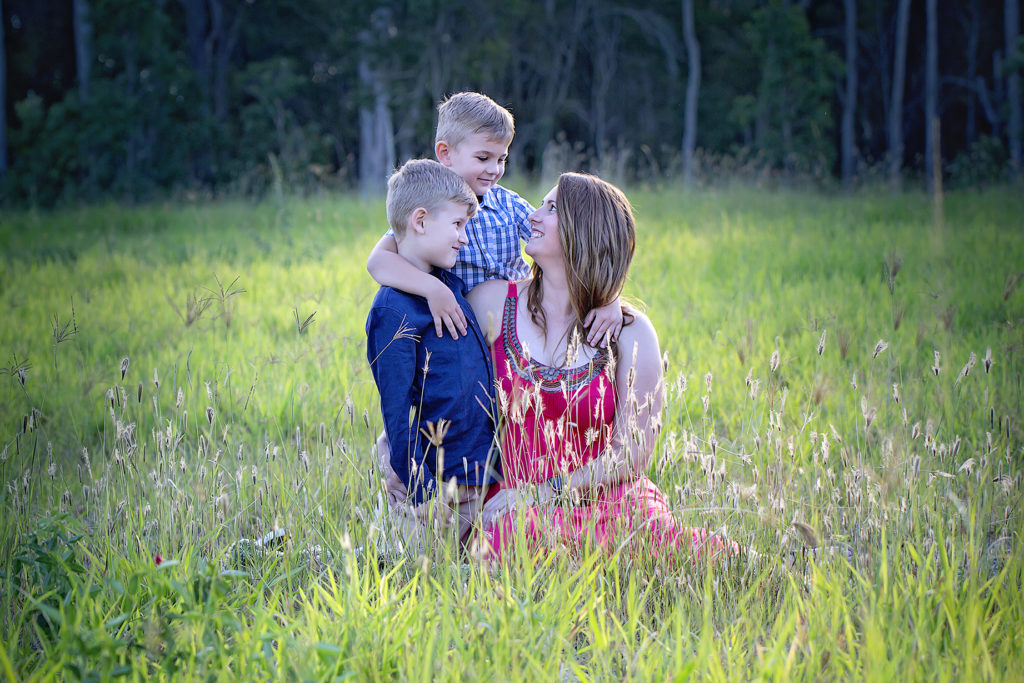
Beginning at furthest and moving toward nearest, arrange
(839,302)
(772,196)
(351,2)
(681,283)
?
(351,2), (772,196), (681,283), (839,302)

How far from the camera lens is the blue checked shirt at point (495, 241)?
3.02 metres

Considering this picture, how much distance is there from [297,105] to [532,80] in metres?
7.81

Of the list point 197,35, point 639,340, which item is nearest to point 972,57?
point 197,35

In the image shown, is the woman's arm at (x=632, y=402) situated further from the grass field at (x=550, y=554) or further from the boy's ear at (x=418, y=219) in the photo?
the boy's ear at (x=418, y=219)

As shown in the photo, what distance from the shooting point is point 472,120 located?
2.96 m

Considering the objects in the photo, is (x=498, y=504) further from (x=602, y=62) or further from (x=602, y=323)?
(x=602, y=62)

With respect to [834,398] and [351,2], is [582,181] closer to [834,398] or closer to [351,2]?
[834,398]

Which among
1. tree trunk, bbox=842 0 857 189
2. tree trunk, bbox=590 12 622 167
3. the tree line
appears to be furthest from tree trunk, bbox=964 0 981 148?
tree trunk, bbox=590 12 622 167

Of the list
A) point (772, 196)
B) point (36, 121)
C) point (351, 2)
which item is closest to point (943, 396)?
point (772, 196)

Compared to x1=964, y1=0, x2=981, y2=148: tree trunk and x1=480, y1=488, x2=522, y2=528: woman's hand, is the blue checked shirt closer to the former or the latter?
x1=480, y1=488, x2=522, y2=528: woman's hand

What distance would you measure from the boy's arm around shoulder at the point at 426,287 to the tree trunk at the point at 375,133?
1187 cm

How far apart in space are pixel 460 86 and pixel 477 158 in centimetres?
1586

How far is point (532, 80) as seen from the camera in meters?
24.2

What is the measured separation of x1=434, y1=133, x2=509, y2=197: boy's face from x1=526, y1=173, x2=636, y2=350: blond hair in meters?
0.43
